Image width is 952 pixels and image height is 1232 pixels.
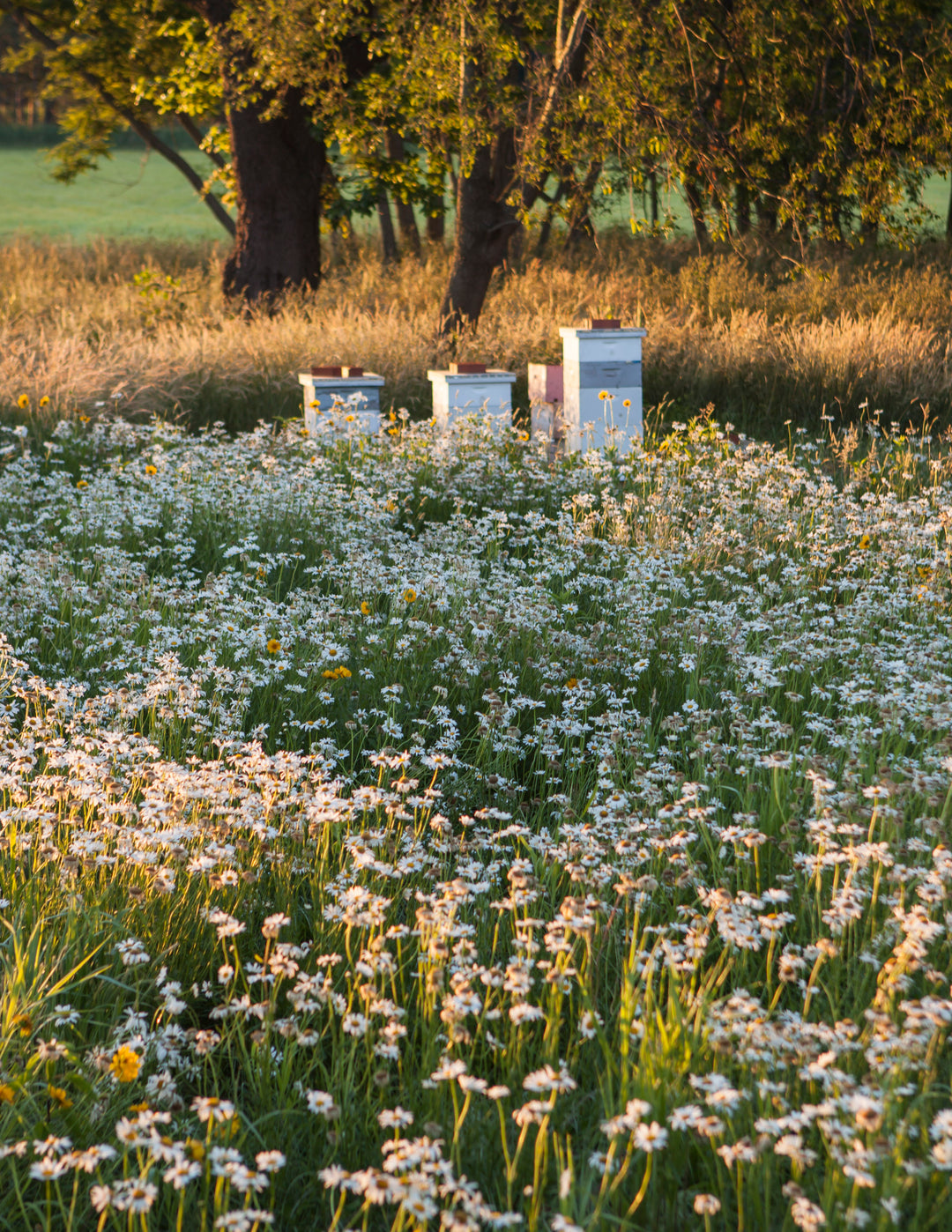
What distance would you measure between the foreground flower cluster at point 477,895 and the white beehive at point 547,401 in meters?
3.28

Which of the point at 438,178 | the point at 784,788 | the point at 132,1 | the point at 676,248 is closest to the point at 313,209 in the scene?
the point at 438,178

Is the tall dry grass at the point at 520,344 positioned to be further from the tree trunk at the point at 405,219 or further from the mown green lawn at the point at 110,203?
the mown green lawn at the point at 110,203

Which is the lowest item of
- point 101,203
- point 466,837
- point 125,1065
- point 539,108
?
point 466,837

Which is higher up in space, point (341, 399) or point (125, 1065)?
point (341, 399)

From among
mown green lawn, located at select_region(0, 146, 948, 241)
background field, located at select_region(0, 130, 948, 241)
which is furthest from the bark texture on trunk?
mown green lawn, located at select_region(0, 146, 948, 241)

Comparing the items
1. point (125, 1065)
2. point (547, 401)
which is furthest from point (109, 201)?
point (125, 1065)

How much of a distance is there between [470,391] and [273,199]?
28.5 feet

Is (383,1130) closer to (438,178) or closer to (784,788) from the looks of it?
(784,788)

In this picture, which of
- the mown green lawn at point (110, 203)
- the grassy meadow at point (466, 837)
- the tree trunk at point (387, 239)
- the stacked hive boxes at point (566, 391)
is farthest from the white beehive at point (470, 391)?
the mown green lawn at point (110, 203)

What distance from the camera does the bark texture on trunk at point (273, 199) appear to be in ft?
50.5

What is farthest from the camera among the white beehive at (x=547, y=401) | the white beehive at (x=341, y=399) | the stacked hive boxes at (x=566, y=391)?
the white beehive at (x=547, y=401)

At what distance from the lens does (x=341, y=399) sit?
27.6 ft

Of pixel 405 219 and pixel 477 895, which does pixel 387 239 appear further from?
pixel 477 895

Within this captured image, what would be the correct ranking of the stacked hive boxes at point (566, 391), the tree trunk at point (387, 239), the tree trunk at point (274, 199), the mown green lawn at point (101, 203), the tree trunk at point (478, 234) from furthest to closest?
the mown green lawn at point (101, 203), the tree trunk at point (387, 239), the tree trunk at point (274, 199), the tree trunk at point (478, 234), the stacked hive boxes at point (566, 391)
